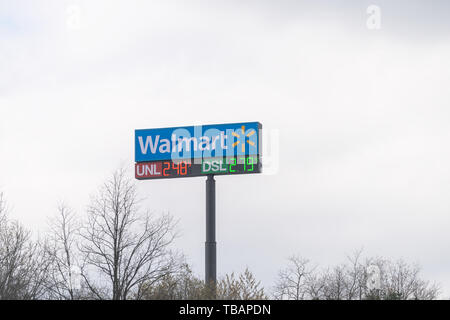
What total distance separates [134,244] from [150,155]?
4719 mm

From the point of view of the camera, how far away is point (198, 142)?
35312mm

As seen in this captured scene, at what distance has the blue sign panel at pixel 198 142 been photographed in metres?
34.2

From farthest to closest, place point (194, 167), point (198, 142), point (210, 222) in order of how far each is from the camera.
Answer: point (198, 142) → point (210, 222) → point (194, 167)

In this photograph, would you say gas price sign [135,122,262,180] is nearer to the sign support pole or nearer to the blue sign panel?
the blue sign panel

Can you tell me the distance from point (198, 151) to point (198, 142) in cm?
47

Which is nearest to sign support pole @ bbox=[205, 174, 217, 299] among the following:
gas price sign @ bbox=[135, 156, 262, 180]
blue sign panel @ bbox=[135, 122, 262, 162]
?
gas price sign @ bbox=[135, 156, 262, 180]

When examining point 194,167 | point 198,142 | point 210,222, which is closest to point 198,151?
point 198,142

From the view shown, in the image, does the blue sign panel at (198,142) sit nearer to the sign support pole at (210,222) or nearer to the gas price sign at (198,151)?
the gas price sign at (198,151)

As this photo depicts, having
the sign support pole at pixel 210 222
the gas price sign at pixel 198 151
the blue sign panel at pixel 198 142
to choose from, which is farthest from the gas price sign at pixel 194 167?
the sign support pole at pixel 210 222

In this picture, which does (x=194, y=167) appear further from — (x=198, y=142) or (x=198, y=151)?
(x=198, y=142)
